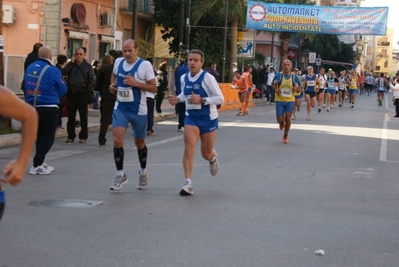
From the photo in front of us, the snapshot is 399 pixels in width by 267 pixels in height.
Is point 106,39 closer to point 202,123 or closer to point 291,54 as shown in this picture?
point 202,123

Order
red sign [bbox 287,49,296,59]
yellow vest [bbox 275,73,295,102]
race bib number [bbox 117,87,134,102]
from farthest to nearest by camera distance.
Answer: red sign [bbox 287,49,296,59], yellow vest [bbox 275,73,295,102], race bib number [bbox 117,87,134,102]

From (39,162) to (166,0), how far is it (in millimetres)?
32664

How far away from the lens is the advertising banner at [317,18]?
4269cm

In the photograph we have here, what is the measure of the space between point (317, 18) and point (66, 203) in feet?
118

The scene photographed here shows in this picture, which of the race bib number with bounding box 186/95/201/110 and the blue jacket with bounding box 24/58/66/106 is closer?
the race bib number with bounding box 186/95/201/110

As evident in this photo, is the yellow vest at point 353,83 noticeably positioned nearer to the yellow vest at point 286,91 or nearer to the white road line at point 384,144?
the white road line at point 384,144

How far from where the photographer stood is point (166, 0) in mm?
43656

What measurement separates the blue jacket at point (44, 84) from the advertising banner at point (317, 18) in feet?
105

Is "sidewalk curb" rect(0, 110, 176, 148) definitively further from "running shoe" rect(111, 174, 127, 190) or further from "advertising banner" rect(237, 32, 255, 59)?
"advertising banner" rect(237, 32, 255, 59)

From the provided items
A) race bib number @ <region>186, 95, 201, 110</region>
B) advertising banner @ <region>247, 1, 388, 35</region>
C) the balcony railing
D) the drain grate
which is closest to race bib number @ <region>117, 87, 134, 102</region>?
race bib number @ <region>186, 95, 201, 110</region>

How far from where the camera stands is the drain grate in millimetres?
9086

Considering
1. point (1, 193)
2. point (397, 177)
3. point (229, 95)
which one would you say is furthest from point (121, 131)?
point (229, 95)

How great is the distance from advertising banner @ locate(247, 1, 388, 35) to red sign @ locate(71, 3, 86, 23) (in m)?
11.4

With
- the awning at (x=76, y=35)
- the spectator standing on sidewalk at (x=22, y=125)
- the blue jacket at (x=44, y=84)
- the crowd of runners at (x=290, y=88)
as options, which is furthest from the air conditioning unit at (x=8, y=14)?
the spectator standing on sidewalk at (x=22, y=125)
